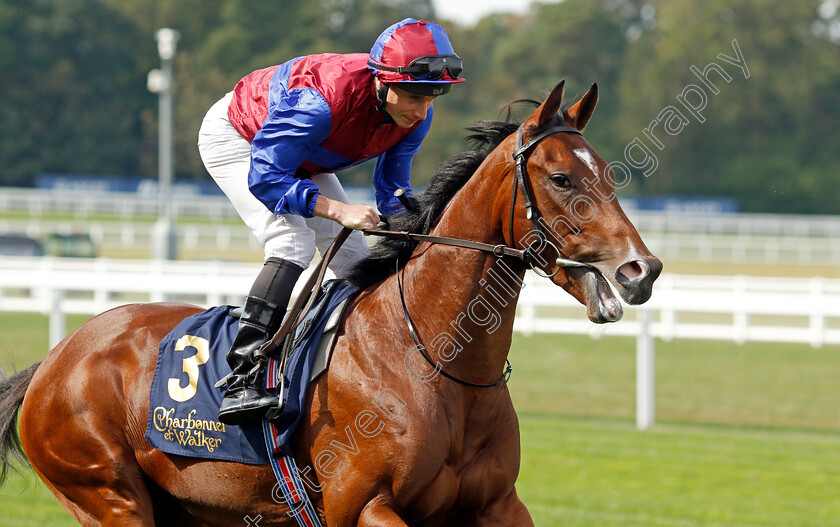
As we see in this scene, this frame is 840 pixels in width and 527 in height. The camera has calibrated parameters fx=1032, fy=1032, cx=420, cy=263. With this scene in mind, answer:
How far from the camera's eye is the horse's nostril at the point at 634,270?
9.33 feet

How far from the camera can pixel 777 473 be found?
22.4 ft

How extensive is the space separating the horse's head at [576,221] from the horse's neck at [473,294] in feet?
0.35

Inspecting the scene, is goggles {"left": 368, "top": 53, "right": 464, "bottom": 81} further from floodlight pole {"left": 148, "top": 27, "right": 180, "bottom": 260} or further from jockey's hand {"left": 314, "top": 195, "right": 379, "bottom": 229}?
floodlight pole {"left": 148, "top": 27, "right": 180, "bottom": 260}

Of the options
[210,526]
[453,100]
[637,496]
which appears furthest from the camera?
[453,100]

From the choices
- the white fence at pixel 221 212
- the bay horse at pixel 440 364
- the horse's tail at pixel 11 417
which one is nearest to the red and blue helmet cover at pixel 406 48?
the bay horse at pixel 440 364

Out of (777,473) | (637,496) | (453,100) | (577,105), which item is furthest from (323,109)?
(453,100)

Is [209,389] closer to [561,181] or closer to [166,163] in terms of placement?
[561,181]

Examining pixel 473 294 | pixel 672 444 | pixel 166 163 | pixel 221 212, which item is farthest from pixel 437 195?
pixel 221 212

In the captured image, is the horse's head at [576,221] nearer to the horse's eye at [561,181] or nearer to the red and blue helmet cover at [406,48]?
the horse's eye at [561,181]

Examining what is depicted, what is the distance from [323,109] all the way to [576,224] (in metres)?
0.92

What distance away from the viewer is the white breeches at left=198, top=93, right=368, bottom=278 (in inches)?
140

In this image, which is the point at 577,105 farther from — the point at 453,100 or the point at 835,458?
the point at 453,100

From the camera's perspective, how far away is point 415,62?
3.31 metres

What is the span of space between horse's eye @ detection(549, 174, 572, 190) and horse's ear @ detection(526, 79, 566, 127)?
7.5 inches
